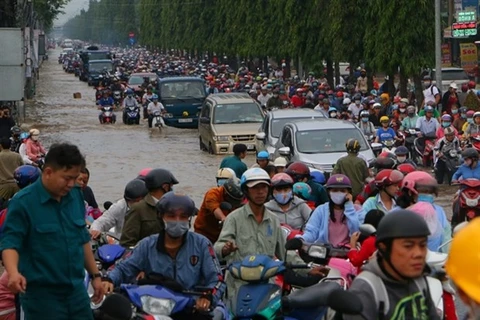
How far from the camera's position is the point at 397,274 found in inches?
202

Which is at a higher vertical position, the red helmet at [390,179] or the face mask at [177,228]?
the face mask at [177,228]

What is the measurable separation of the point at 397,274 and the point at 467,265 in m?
1.43

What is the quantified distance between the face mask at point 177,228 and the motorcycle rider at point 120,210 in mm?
2896

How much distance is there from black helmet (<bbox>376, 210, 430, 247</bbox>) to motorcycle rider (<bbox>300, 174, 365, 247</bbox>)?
4597mm

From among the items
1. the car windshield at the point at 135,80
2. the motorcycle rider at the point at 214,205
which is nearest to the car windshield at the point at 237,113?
the motorcycle rider at the point at 214,205

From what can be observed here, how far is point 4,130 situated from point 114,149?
7692 millimetres

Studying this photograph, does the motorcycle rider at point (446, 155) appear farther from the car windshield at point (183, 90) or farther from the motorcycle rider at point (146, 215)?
Answer: the car windshield at point (183, 90)

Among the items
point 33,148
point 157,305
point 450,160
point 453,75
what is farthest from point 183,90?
point 157,305

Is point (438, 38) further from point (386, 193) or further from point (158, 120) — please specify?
point (386, 193)

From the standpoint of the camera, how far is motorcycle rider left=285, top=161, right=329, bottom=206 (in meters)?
13.7

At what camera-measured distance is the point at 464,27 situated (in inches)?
1592

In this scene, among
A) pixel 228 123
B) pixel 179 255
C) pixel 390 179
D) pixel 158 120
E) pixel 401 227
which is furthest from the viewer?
pixel 158 120

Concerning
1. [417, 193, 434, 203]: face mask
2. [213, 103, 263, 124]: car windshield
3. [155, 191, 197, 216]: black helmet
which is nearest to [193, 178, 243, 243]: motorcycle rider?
[417, 193, 434, 203]: face mask

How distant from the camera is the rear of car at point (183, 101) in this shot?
140 feet
